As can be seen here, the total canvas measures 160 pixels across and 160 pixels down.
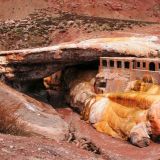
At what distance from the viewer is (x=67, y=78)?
164ft

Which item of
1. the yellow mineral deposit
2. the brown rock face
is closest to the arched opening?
the yellow mineral deposit

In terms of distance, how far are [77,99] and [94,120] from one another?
5.15m

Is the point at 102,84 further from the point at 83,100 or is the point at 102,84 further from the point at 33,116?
the point at 33,116

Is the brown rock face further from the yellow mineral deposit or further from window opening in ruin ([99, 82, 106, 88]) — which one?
window opening in ruin ([99, 82, 106, 88])

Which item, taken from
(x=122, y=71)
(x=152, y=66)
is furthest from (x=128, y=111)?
(x=122, y=71)

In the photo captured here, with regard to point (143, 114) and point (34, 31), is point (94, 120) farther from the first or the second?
point (34, 31)

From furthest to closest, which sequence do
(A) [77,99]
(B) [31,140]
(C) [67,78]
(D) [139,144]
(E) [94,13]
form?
1. (E) [94,13]
2. (C) [67,78]
3. (A) [77,99]
4. (D) [139,144]
5. (B) [31,140]

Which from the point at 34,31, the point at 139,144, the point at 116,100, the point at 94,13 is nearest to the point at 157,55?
the point at 116,100

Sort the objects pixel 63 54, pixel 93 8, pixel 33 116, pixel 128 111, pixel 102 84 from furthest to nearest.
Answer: pixel 93 8
pixel 63 54
pixel 102 84
pixel 128 111
pixel 33 116

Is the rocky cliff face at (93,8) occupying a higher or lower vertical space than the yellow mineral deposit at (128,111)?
higher

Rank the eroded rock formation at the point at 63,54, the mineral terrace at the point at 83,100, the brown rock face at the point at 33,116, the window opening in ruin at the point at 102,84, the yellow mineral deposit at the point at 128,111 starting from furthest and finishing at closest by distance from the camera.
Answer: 1. the window opening in ruin at the point at 102,84
2. the eroded rock formation at the point at 63,54
3. the yellow mineral deposit at the point at 128,111
4. the brown rock face at the point at 33,116
5. the mineral terrace at the point at 83,100

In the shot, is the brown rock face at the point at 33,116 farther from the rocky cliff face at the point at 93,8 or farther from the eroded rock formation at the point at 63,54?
the rocky cliff face at the point at 93,8

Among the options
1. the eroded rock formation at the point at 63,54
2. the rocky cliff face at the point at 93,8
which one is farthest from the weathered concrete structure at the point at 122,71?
the rocky cliff face at the point at 93,8

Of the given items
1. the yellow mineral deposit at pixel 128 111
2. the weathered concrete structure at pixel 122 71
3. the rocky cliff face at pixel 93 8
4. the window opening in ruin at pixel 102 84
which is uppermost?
the rocky cliff face at pixel 93 8
